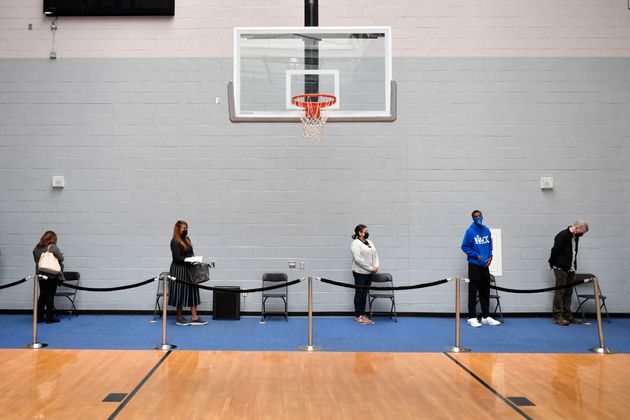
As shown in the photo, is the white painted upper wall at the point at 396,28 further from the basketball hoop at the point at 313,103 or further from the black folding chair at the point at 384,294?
the black folding chair at the point at 384,294

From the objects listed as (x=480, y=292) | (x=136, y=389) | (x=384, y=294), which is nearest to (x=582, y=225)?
(x=480, y=292)

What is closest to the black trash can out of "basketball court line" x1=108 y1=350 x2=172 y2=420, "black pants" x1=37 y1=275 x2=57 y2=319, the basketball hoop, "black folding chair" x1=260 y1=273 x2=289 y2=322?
"black folding chair" x1=260 y1=273 x2=289 y2=322

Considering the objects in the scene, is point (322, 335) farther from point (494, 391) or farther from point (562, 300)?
point (562, 300)

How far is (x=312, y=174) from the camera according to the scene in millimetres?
9961

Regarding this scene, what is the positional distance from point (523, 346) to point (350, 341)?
2.43m

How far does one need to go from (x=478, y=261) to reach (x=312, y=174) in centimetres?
327

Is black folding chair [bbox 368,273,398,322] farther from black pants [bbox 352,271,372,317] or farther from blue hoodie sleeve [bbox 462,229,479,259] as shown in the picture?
blue hoodie sleeve [bbox 462,229,479,259]

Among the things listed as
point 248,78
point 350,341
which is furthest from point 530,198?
point 248,78

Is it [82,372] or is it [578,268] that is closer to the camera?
[82,372]

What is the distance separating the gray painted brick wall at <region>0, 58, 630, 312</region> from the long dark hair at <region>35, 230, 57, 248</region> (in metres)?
0.75

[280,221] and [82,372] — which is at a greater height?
[280,221]

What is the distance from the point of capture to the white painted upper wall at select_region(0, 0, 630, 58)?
9.97 metres

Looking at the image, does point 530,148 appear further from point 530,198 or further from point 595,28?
point 595,28

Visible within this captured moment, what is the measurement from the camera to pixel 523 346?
7652 mm
